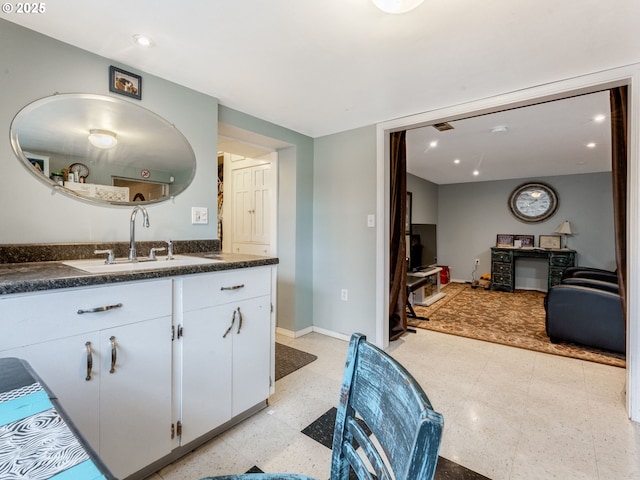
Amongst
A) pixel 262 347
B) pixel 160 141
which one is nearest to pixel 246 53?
pixel 160 141

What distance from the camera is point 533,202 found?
5770mm

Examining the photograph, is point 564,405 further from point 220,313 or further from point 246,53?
point 246,53

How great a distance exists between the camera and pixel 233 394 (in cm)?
164

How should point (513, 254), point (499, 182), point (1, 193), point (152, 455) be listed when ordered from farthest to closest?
point (499, 182) < point (513, 254) < point (1, 193) < point (152, 455)

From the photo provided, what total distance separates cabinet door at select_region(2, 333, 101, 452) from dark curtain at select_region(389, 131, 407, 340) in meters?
2.44

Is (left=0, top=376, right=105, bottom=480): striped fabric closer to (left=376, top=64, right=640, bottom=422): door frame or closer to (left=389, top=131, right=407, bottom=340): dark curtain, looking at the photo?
(left=376, top=64, right=640, bottom=422): door frame

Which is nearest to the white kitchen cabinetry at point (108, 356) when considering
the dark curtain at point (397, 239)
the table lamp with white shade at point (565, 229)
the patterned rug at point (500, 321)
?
the dark curtain at point (397, 239)

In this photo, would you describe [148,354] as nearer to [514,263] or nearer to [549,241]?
[514,263]

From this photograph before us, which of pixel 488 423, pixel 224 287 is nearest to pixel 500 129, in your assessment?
pixel 488 423

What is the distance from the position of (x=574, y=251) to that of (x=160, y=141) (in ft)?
20.8

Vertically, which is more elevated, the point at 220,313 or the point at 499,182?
the point at 499,182

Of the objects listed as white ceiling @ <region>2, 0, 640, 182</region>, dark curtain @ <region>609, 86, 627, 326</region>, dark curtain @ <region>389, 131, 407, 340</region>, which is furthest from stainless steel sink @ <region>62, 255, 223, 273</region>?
dark curtain @ <region>609, 86, 627, 326</region>

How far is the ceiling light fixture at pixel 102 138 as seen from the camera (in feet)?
5.58

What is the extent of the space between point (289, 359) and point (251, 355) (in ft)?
3.13
